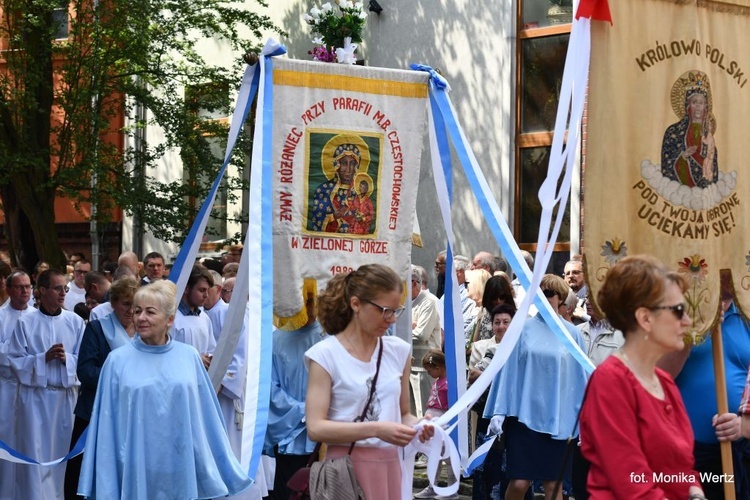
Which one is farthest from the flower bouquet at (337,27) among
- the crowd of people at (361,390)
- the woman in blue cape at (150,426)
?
the woman in blue cape at (150,426)

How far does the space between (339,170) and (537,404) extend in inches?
90.6

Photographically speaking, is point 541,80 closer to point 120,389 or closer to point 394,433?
point 120,389

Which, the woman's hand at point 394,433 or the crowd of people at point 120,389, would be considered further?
the crowd of people at point 120,389

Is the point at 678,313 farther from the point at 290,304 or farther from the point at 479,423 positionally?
the point at 479,423

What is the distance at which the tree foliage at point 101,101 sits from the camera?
1728 cm

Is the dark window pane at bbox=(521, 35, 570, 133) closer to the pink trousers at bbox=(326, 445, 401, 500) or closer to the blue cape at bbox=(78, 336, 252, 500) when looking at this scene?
the blue cape at bbox=(78, 336, 252, 500)

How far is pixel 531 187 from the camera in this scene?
57.1ft

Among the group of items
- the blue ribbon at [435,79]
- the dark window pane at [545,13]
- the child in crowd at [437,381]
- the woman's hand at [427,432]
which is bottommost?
the child in crowd at [437,381]

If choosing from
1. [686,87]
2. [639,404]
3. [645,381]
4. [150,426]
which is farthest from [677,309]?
[150,426]

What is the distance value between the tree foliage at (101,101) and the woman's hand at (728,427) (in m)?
12.0

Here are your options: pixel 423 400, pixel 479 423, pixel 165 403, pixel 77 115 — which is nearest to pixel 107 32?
pixel 77 115

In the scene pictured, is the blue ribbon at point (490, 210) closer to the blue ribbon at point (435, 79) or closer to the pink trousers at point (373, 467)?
the blue ribbon at point (435, 79)

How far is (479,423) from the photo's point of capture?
419 inches

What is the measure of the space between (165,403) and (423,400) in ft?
22.4
